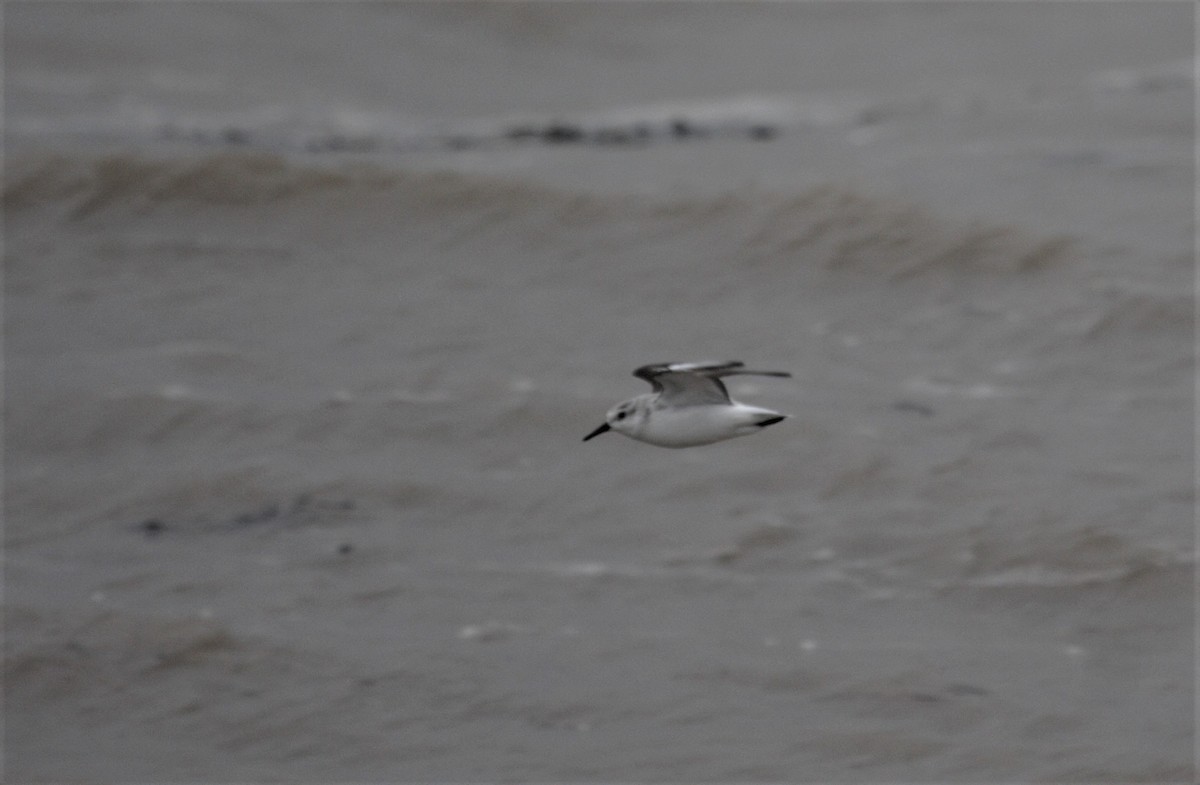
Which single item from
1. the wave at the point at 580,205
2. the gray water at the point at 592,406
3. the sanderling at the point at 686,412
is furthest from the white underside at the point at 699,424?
the wave at the point at 580,205

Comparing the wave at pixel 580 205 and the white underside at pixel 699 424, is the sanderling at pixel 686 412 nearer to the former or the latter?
the white underside at pixel 699 424

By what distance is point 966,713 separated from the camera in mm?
10039

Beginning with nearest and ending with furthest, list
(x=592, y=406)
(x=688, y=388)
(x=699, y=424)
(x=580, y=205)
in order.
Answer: (x=699, y=424) → (x=688, y=388) → (x=592, y=406) → (x=580, y=205)

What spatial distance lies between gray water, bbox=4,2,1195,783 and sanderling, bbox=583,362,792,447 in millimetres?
1877

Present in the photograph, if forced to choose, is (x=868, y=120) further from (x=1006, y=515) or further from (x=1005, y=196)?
(x=1006, y=515)

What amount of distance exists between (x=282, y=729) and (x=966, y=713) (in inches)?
142

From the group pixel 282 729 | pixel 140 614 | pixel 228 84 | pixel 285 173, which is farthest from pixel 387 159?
pixel 282 729

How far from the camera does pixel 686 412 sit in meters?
8.70

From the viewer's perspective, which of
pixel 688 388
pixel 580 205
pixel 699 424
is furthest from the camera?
pixel 580 205

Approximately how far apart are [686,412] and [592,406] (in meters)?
4.79

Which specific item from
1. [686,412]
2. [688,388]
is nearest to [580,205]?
[688,388]

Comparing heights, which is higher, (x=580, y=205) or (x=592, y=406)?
(x=580, y=205)

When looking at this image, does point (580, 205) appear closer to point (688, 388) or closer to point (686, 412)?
point (688, 388)

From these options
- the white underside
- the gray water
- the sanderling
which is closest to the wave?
the gray water
